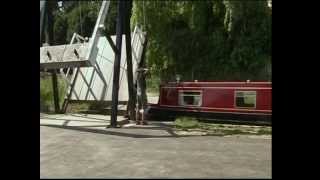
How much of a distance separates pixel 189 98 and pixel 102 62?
405 centimetres

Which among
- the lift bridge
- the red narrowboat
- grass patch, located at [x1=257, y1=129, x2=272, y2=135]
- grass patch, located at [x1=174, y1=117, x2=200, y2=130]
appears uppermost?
the lift bridge

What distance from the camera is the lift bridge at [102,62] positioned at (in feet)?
35.6

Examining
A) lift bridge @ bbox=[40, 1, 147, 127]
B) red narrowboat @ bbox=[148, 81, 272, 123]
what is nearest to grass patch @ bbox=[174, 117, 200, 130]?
red narrowboat @ bbox=[148, 81, 272, 123]

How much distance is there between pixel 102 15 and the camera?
1343cm

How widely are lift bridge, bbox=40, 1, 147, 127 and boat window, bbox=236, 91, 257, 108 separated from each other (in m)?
2.85

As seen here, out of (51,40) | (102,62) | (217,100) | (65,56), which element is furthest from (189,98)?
(51,40)

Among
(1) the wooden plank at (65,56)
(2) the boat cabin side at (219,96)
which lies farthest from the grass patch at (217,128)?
(1) the wooden plank at (65,56)

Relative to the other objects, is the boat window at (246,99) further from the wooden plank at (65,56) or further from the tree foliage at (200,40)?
the wooden plank at (65,56)

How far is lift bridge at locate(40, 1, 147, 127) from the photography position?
10.8m

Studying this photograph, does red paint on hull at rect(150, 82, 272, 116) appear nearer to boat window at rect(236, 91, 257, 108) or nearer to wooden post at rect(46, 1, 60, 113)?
boat window at rect(236, 91, 257, 108)

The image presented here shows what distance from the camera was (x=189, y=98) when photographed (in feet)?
42.5

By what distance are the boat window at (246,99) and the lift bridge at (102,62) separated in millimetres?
2846

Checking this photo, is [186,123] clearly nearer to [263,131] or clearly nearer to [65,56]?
[263,131]
